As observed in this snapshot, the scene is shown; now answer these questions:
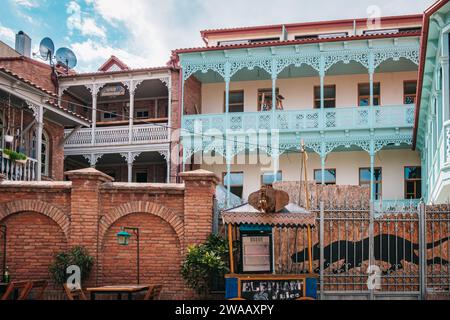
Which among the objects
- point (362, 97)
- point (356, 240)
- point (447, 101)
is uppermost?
point (362, 97)

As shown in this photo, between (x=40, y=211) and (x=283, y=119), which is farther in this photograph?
(x=283, y=119)

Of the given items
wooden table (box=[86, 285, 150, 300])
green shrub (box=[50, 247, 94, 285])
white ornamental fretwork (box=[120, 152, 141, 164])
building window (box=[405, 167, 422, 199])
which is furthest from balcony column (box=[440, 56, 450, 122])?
white ornamental fretwork (box=[120, 152, 141, 164])

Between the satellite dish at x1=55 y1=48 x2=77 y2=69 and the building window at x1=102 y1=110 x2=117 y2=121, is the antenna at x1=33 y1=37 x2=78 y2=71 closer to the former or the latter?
the satellite dish at x1=55 y1=48 x2=77 y2=69

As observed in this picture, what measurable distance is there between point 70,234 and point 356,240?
18.7 feet

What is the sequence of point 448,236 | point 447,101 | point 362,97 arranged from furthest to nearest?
point 362,97, point 447,101, point 448,236

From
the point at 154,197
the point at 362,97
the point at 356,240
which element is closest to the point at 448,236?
the point at 356,240

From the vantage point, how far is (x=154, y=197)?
1283cm

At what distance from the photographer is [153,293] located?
472 inches

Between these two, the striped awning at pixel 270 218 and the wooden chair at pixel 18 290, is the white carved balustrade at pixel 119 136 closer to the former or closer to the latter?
the wooden chair at pixel 18 290

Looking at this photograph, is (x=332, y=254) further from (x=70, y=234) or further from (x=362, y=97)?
(x=362, y=97)

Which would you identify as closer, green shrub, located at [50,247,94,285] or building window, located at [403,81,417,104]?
green shrub, located at [50,247,94,285]

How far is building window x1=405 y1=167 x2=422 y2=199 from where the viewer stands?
25422 millimetres

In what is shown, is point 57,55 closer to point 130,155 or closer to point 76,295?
point 130,155

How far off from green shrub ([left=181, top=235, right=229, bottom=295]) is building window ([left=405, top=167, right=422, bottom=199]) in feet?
49.4
